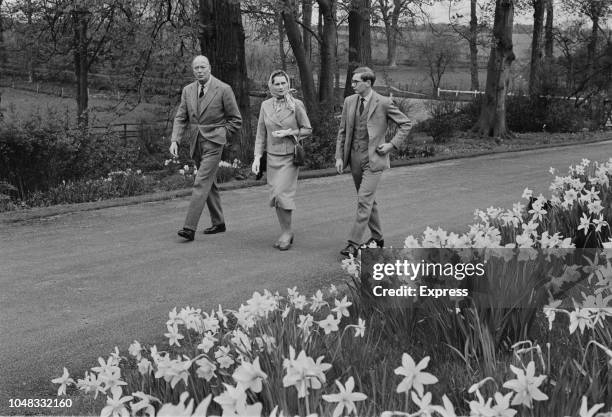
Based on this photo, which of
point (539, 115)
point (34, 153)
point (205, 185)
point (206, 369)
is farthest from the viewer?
point (539, 115)

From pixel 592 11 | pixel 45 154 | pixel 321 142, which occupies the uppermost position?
pixel 592 11

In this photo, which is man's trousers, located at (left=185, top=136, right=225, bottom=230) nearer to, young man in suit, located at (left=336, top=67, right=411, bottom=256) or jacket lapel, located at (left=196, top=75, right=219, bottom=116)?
jacket lapel, located at (left=196, top=75, right=219, bottom=116)

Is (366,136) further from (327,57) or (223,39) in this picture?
(327,57)

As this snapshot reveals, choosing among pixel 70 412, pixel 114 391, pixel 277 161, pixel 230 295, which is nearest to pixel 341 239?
pixel 277 161

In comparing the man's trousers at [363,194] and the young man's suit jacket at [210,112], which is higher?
the young man's suit jacket at [210,112]

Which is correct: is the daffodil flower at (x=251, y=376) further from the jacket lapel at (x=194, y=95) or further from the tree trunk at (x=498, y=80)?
the tree trunk at (x=498, y=80)

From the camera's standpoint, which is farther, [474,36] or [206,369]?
[474,36]

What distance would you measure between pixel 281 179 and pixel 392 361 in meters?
4.98

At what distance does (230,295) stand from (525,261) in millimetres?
2743

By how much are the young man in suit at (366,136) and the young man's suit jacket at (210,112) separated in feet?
5.61

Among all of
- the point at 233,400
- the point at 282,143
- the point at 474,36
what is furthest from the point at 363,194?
the point at 474,36

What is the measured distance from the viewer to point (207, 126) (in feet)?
30.5

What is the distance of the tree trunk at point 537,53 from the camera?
30750mm

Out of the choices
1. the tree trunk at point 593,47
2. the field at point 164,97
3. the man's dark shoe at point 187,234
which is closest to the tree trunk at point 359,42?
the field at point 164,97
